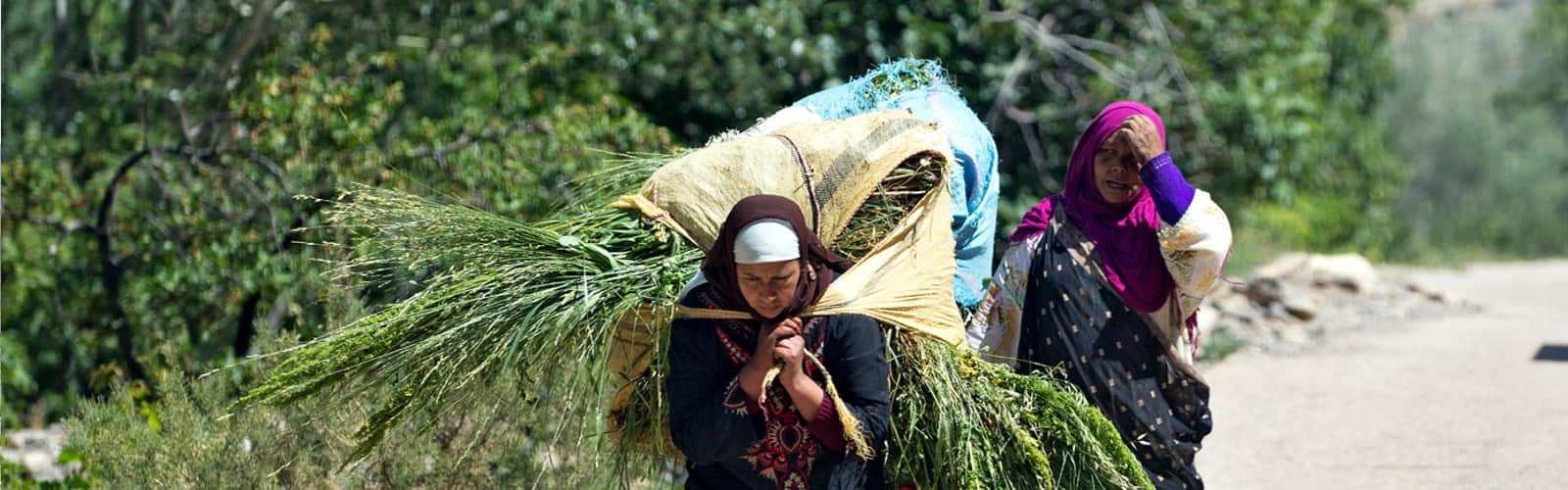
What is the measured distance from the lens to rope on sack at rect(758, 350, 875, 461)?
10.1ft

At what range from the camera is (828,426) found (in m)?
3.14

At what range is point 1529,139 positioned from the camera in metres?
21.5

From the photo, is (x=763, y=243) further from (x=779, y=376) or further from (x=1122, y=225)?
(x=1122, y=225)

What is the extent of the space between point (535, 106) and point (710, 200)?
478cm

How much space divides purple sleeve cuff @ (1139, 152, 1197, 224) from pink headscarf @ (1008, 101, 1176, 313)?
80mm

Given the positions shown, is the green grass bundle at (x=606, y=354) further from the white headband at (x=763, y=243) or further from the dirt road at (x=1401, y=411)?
the dirt road at (x=1401, y=411)

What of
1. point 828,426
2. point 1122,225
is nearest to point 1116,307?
point 1122,225

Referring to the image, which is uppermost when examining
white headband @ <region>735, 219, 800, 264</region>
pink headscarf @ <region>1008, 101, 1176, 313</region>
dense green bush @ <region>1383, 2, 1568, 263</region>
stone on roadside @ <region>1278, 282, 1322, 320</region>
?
white headband @ <region>735, 219, 800, 264</region>

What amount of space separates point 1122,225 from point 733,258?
1191 mm

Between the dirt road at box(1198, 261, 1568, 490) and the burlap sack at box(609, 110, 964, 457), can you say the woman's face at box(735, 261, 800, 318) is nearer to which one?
the burlap sack at box(609, 110, 964, 457)

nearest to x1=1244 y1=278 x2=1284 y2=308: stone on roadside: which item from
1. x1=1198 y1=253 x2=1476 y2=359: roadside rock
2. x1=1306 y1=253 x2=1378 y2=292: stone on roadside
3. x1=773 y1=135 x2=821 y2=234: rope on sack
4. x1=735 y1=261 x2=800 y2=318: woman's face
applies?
x1=1198 y1=253 x2=1476 y2=359: roadside rock

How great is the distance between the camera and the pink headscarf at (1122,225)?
379 centimetres

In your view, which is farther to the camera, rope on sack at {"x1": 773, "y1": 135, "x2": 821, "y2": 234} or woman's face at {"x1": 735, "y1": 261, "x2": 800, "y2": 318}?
rope on sack at {"x1": 773, "y1": 135, "x2": 821, "y2": 234}

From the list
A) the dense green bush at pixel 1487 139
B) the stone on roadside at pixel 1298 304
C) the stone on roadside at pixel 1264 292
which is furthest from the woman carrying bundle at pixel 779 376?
the dense green bush at pixel 1487 139
